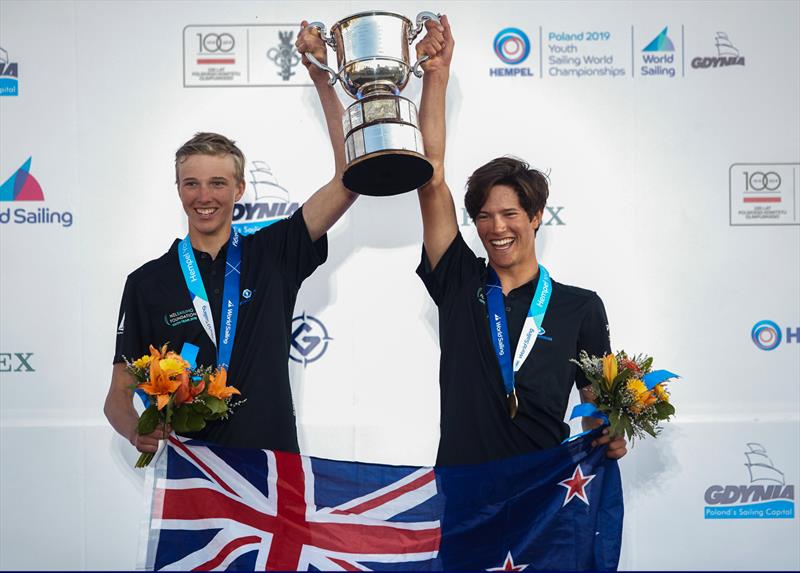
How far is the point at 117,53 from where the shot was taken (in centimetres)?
388

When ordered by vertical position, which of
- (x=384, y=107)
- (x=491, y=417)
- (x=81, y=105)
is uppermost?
(x=81, y=105)

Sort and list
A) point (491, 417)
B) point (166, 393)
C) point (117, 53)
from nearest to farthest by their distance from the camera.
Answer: point (166, 393), point (491, 417), point (117, 53)

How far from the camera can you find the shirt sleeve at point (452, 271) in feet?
9.29

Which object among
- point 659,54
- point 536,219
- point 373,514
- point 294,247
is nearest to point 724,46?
point 659,54

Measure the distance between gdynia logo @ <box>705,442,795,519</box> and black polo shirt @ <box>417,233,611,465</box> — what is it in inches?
66.6

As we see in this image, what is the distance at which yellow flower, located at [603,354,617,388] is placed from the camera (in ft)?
8.55

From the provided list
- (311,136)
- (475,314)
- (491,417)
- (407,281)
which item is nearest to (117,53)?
(311,136)

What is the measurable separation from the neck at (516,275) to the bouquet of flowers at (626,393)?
39 cm

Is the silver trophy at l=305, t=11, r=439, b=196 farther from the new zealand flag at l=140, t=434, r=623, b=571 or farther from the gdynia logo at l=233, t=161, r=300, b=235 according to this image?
the gdynia logo at l=233, t=161, r=300, b=235

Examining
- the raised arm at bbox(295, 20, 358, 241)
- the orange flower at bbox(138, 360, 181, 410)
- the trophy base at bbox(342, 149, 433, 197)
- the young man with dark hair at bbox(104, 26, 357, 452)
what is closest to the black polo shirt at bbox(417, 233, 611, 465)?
the trophy base at bbox(342, 149, 433, 197)

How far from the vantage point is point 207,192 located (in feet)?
9.74

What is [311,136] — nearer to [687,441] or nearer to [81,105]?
[81,105]

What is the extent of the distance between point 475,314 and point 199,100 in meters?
2.16

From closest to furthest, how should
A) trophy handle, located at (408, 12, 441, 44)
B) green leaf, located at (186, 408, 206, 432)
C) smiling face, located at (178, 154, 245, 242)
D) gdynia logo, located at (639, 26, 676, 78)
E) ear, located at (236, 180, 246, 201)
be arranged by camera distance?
1. green leaf, located at (186, 408, 206, 432)
2. trophy handle, located at (408, 12, 441, 44)
3. smiling face, located at (178, 154, 245, 242)
4. ear, located at (236, 180, 246, 201)
5. gdynia logo, located at (639, 26, 676, 78)
